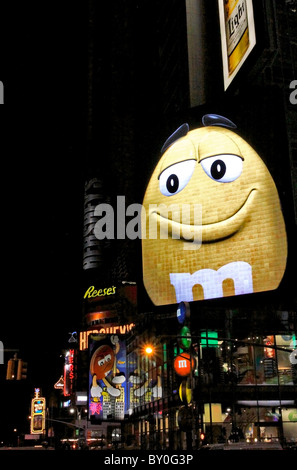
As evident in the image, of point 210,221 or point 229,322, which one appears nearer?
point 210,221

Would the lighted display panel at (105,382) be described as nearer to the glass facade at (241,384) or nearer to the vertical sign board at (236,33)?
the glass facade at (241,384)

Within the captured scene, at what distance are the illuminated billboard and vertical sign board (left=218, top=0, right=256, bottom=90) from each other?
14.8 ft

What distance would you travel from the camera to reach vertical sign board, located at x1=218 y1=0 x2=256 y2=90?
21.9m

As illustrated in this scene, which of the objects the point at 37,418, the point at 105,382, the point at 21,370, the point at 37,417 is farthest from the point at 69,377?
the point at 21,370

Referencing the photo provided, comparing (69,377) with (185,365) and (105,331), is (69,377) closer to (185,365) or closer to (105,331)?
(105,331)

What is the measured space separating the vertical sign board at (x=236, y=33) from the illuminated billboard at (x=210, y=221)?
4498 mm

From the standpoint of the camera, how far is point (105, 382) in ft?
162

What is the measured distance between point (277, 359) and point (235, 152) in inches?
587

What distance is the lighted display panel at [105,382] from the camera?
160 ft

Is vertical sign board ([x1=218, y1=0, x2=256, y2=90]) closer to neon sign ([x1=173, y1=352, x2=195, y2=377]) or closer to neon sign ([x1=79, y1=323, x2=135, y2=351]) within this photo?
neon sign ([x1=173, y1=352, x2=195, y2=377])

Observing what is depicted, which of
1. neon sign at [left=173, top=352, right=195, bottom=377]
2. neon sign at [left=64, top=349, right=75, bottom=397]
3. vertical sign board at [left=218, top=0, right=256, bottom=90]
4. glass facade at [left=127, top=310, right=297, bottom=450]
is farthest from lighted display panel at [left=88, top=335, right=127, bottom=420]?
vertical sign board at [left=218, top=0, right=256, bottom=90]

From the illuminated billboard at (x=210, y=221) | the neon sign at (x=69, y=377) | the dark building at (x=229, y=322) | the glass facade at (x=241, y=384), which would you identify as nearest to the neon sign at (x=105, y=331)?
the neon sign at (x=69, y=377)

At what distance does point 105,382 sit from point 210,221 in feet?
88.1

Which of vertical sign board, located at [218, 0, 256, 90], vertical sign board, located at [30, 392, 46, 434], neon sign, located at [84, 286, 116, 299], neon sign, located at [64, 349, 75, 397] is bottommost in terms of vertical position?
vertical sign board, located at [30, 392, 46, 434]
